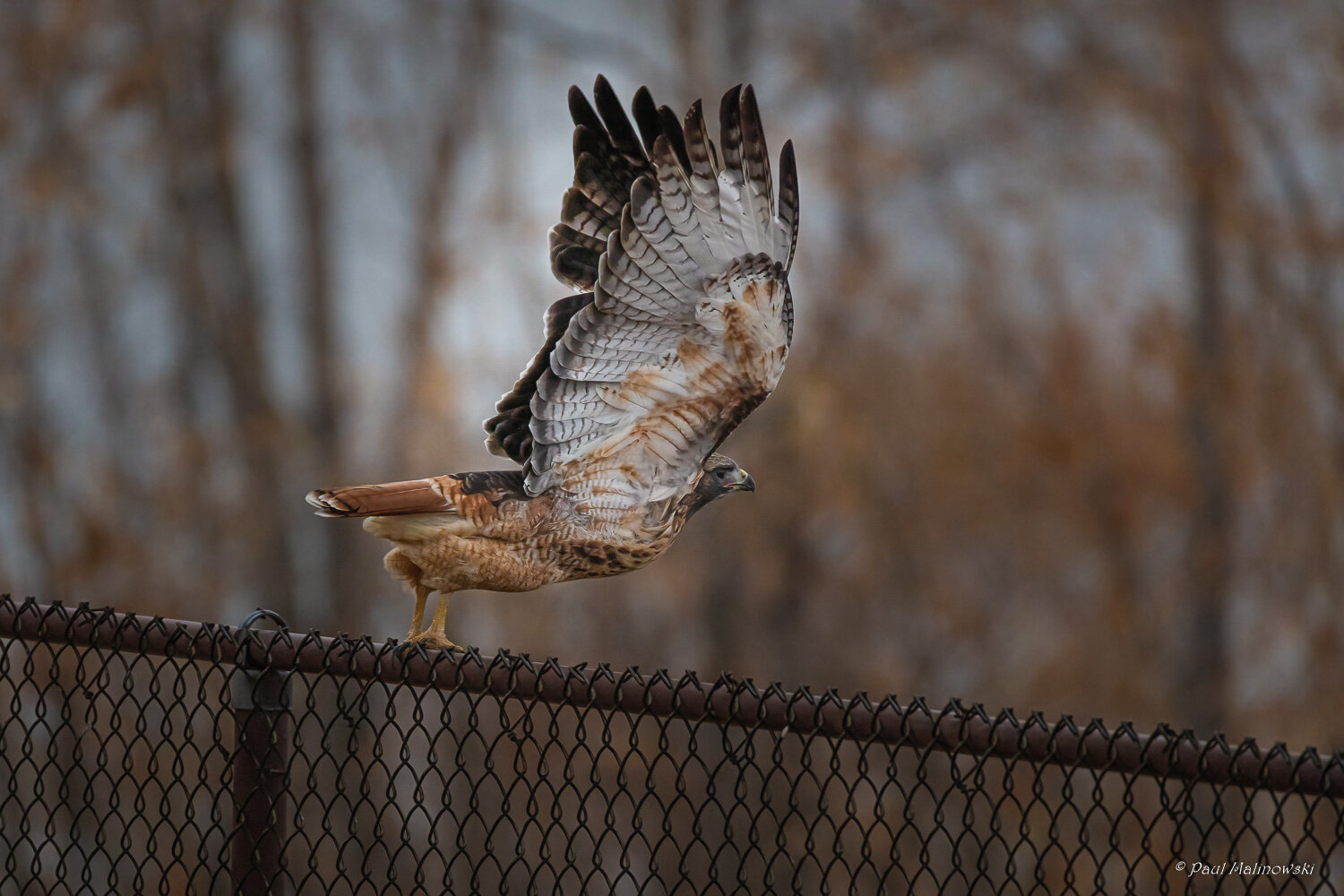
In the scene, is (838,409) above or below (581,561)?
above

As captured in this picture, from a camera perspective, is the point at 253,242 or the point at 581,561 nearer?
the point at 581,561

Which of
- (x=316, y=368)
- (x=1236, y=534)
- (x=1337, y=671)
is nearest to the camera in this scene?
(x=1337, y=671)

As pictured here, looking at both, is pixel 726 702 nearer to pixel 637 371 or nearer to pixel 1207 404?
pixel 637 371

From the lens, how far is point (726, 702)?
7.22 ft

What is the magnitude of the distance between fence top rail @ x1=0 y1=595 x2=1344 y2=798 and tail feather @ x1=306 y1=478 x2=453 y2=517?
369 mm

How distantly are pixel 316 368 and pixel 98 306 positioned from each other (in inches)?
66.1

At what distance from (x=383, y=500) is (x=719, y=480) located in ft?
3.12

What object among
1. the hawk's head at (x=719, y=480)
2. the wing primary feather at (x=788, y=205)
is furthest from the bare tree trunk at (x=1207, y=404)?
the wing primary feather at (x=788, y=205)

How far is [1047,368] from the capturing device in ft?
29.6

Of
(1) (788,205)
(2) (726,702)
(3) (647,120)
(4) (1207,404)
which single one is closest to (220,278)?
(4) (1207,404)

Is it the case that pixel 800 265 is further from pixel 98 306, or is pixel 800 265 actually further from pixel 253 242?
pixel 98 306

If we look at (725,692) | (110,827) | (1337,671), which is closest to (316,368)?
(110,827)

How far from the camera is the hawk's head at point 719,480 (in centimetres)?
333

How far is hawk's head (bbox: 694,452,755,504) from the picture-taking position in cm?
333
